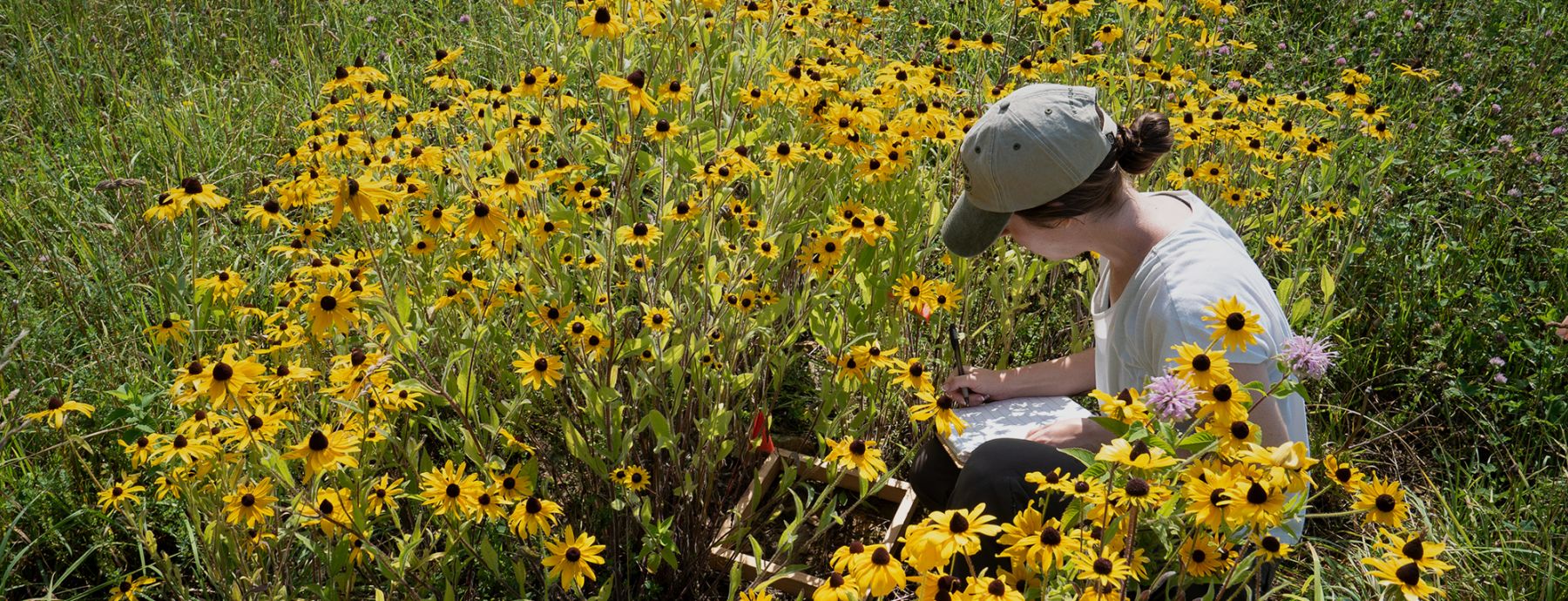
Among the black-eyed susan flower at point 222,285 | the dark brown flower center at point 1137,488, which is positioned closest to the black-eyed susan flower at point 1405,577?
the dark brown flower center at point 1137,488

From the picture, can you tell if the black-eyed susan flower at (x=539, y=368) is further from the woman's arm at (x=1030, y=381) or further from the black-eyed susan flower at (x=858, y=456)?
the woman's arm at (x=1030, y=381)

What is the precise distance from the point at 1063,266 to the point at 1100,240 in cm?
93

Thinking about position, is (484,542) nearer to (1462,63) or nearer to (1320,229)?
(1320,229)

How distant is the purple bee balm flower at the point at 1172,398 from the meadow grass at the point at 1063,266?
230mm

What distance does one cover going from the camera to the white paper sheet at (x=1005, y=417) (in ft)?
7.04

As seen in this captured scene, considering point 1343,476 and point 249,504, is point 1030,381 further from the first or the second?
point 249,504

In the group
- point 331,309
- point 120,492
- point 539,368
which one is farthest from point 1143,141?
point 120,492

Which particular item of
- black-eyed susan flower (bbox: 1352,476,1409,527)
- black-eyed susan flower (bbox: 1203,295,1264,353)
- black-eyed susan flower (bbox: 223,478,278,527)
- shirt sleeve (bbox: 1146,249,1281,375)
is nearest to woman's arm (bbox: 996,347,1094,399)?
shirt sleeve (bbox: 1146,249,1281,375)

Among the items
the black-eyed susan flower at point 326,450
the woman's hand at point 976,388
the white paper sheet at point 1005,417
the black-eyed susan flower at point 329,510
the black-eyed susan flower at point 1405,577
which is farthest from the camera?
the woman's hand at point 976,388

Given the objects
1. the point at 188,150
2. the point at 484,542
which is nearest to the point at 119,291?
the point at 188,150

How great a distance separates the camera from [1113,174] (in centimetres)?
196

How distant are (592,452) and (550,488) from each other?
15.2 inches

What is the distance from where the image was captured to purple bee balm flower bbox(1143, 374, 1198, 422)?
50.1 inches

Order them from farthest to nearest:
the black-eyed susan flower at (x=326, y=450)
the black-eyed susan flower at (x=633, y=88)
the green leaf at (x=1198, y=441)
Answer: the black-eyed susan flower at (x=633, y=88)
the black-eyed susan flower at (x=326, y=450)
the green leaf at (x=1198, y=441)
